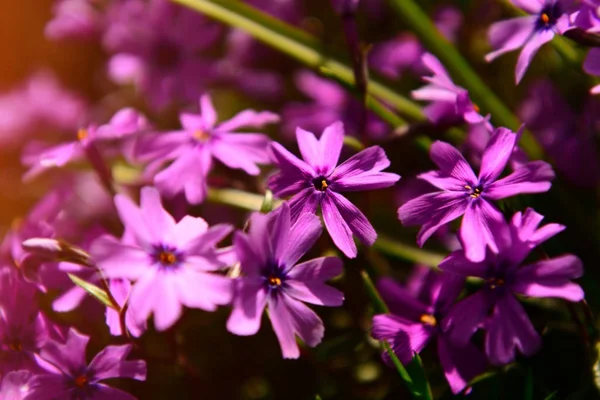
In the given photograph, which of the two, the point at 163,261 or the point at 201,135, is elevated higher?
the point at 201,135

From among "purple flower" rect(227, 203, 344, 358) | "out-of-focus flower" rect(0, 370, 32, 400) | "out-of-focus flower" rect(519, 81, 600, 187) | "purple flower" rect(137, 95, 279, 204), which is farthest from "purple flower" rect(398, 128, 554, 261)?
"out-of-focus flower" rect(0, 370, 32, 400)

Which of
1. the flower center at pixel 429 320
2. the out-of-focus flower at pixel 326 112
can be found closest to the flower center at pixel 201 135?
the out-of-focus flower at pixel 326 112

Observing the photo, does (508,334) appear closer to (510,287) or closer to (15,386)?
(510,287)

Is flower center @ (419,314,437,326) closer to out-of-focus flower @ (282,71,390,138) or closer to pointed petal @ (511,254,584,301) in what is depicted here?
pointed petal @ (511,254,584,301)

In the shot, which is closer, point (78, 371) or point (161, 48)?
point (78, 371)

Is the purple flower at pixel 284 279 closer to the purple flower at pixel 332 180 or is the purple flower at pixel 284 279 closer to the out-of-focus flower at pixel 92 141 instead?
the purple flower at pixel 332 180

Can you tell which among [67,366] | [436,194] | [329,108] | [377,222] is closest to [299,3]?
[329,108]

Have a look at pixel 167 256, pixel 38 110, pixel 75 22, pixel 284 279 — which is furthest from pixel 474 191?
pixel 38 110
